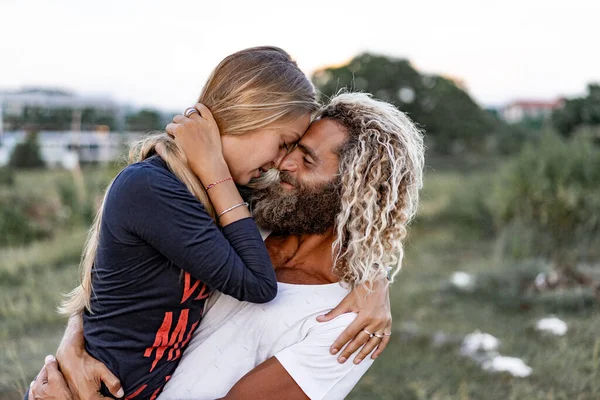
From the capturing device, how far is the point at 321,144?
8.63 ft

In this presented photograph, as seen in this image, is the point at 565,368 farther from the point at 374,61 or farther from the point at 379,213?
the point at 374,61

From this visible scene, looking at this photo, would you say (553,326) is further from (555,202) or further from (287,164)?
(555,202)

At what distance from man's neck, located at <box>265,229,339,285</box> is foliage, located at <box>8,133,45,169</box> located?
2099 centimetres

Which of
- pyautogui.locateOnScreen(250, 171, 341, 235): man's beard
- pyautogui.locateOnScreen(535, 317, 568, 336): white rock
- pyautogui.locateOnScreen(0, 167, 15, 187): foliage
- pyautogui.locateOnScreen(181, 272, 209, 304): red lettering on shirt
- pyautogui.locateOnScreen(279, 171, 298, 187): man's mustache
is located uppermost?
pyautogui.locateOnScreen(279, 171, 298, 187): man's mustache

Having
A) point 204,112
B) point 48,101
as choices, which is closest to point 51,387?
point 204,112

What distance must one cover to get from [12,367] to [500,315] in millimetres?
5252

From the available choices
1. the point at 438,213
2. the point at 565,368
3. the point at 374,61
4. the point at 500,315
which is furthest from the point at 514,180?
the point at 374,61

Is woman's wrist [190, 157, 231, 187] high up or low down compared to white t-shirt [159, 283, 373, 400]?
up

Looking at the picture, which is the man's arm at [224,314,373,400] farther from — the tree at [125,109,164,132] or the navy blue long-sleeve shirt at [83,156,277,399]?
the tree at [125,109,164,132]

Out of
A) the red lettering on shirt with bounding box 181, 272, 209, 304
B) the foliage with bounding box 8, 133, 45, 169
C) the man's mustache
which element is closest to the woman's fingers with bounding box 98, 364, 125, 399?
the red lettering on shirt with bounding box 181, 272, 209, 304

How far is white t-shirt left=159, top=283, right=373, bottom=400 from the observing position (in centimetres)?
221

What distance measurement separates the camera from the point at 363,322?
230 cm

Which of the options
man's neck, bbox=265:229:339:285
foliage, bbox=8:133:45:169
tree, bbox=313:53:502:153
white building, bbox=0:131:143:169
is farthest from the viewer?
tree, bbox=313:53:502:153

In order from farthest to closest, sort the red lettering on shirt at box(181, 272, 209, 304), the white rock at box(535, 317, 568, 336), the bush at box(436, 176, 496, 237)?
the bush at box(436, 176, 496, 237) → the white rock at box(535, 317, 568, 336) → the red lettering on shirt at box(181, 272, 209, 304)
